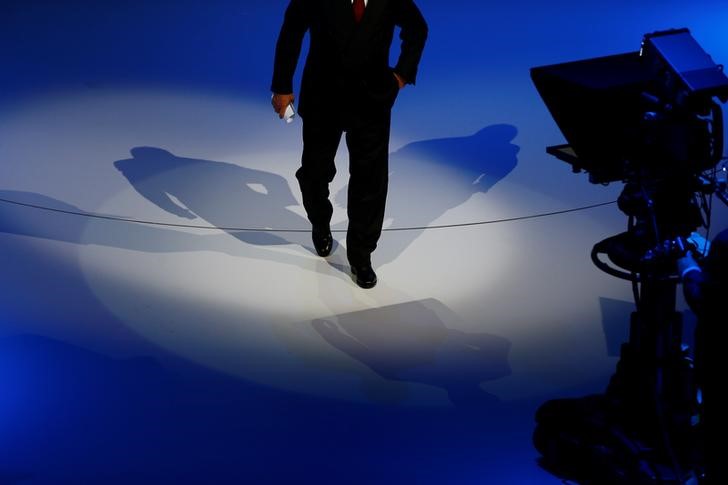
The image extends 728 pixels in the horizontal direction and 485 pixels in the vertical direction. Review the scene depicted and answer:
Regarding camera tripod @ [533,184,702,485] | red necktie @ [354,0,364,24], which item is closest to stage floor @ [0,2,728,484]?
camera tripod @ [533,184,702,485]

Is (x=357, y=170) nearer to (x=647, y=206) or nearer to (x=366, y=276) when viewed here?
(x=366, y=276)

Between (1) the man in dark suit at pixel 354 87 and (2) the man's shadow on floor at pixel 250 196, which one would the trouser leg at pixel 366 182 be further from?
(2) the man's shadow on floor at pixel 250 196

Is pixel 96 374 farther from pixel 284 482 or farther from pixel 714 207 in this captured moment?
pixel 714 207

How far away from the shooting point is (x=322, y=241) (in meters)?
4.00

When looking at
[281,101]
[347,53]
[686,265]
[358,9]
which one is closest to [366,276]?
[281,101]

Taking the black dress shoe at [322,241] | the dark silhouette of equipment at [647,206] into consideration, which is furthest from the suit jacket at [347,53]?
the dark silhouette of equipment at [647,206]

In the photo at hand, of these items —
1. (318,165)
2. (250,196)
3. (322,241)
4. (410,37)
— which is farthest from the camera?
(250,196)

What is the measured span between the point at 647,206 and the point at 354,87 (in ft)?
4.46

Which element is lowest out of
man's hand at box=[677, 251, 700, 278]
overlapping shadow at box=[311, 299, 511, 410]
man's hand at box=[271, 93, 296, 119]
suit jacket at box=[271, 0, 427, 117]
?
overlapping shadow at box=[311, 299, 511, 410]

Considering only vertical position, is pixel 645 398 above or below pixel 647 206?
below

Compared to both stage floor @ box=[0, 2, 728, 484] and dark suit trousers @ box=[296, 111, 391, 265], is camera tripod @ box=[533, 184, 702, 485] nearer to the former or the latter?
stage floor @ box=[0, 2, 728, 484]

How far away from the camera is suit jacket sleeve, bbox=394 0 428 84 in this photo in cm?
358

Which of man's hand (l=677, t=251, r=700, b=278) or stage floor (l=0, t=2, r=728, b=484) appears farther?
stage floor (l=0, t=2, r=728, b=484)

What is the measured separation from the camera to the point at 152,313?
357cm
